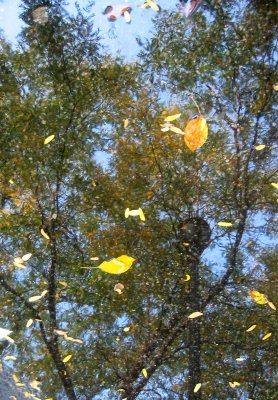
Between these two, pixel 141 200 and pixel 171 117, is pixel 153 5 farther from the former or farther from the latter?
pixel 141 200

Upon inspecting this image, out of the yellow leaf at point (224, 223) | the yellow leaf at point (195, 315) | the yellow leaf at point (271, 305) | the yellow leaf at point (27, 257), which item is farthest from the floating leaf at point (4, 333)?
the yellow leaf at point (271, 305)

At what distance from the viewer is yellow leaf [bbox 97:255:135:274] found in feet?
6.75

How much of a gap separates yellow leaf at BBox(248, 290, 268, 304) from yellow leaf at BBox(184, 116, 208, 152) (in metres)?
0.61

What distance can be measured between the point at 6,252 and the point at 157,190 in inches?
24.9

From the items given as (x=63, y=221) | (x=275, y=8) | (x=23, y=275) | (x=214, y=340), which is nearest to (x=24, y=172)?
(x=63, y=221)

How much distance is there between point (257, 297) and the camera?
2.12 metres

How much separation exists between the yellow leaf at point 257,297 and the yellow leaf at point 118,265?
49cm

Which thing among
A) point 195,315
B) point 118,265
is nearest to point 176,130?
point 118,265

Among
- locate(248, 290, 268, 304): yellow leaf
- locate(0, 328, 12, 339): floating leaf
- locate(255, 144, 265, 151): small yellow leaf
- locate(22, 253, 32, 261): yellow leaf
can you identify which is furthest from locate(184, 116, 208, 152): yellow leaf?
locate(0, 328, 12, 339): floating leaf

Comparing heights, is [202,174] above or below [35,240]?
above

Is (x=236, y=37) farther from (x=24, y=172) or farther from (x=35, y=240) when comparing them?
(x=35, y=240)

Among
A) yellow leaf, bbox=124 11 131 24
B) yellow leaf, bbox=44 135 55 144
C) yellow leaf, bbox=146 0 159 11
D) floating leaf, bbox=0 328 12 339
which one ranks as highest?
yellow leaf, bbox=146 0 159 11

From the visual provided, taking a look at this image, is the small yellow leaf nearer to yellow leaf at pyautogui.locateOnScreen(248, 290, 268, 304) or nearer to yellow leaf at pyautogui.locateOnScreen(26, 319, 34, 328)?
yellow leaf at pyautogui.locateOnScreen(248, 290, 268, 304)

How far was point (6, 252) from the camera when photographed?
2.09 metres
